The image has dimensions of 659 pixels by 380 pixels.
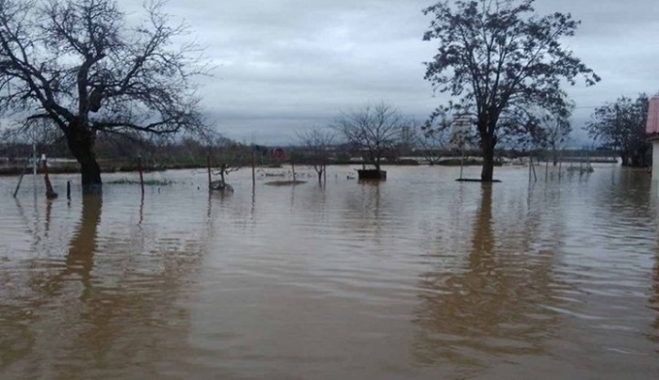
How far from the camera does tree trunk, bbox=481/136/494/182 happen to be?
127 ft

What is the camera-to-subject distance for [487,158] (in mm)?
39281

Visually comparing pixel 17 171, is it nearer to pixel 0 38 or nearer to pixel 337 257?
pixel 0 38

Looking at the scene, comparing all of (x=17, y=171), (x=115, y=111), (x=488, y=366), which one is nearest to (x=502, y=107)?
(x=115, y=111)

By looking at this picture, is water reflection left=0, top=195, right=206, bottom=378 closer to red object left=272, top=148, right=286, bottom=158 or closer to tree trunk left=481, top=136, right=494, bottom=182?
tree trunk left=481, top=136, right=494, bottom=182

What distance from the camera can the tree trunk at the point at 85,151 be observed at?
26031 millimetres

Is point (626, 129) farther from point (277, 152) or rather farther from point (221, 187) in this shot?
point (221, 187)

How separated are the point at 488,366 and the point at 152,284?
4.42 meters

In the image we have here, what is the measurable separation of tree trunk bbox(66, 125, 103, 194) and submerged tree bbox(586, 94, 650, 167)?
5411cm

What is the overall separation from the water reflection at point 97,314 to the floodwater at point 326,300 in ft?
Answer: 0.08

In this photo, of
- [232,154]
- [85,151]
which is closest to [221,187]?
[85,151]

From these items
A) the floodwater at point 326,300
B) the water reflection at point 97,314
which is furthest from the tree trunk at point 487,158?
the water reflection at point 97,314

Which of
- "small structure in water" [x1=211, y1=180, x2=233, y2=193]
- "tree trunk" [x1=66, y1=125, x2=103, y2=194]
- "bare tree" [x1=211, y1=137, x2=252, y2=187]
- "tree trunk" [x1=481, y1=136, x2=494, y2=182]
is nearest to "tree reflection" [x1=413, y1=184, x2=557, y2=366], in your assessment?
"small structure in water" [x1=211, y1=180, x2=233, y2=193]

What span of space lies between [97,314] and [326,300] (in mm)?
2359

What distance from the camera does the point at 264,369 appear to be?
5.45 metres
